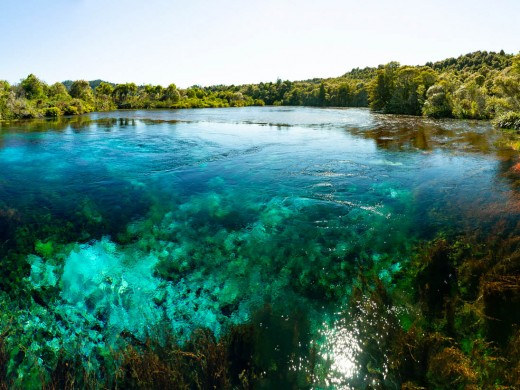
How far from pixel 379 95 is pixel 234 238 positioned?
64.1 metres

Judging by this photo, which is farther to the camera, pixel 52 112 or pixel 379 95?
pixel 379 95

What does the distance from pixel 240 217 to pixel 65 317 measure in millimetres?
6184

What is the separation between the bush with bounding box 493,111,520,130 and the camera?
29.4 meters

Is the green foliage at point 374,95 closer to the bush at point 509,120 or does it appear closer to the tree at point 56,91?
the tree at point 56,91

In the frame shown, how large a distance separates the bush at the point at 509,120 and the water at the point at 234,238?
13497 millimetres

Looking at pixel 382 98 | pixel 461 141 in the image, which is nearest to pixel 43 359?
pixel 461 141

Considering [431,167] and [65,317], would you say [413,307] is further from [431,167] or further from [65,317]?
[431,167]

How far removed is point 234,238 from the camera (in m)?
9.96

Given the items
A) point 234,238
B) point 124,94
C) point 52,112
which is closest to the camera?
point 234,238

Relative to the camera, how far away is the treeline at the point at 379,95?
3951cm

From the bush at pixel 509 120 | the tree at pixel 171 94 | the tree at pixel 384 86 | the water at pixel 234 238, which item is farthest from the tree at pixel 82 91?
the bush at pixel 509 120

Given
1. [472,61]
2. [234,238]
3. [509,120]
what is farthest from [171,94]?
[472,61]

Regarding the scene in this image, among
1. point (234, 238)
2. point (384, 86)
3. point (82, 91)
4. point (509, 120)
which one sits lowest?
point (234, 238)

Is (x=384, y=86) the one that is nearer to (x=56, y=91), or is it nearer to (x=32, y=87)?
(x=32, y=87)
